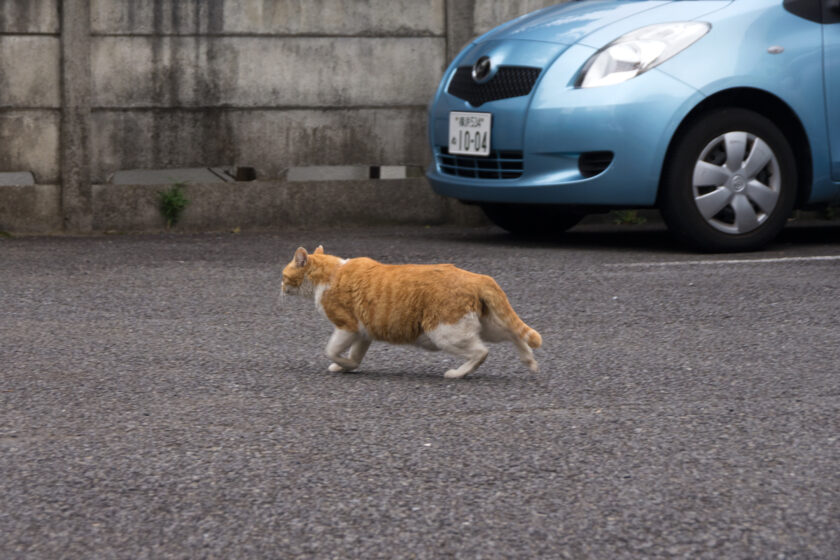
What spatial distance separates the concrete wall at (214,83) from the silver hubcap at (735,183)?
225 centimetres

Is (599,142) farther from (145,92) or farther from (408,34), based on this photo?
(145,92)

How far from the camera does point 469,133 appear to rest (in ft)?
22.8

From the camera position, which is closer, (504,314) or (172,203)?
(504,314)

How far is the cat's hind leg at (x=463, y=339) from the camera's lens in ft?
12.0

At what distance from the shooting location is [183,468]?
2.90m

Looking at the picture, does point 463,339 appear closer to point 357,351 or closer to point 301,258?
point 357,351

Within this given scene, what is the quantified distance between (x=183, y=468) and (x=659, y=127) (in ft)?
13.4

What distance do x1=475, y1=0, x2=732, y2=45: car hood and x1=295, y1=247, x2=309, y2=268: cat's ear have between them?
315cm

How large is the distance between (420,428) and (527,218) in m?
4.45

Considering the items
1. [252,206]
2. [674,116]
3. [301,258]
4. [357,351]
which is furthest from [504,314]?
[252,206]

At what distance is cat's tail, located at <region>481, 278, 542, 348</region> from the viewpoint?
3680 millimetres

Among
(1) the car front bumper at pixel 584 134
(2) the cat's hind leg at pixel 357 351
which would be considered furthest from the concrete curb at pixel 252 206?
(2) the cat's hind leg at pixel 357 351

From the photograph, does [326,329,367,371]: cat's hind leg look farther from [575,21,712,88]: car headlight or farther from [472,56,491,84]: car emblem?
[472,56,491,84]: car emblem

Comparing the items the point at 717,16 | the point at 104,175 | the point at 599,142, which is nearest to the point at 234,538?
the point at 599,142
